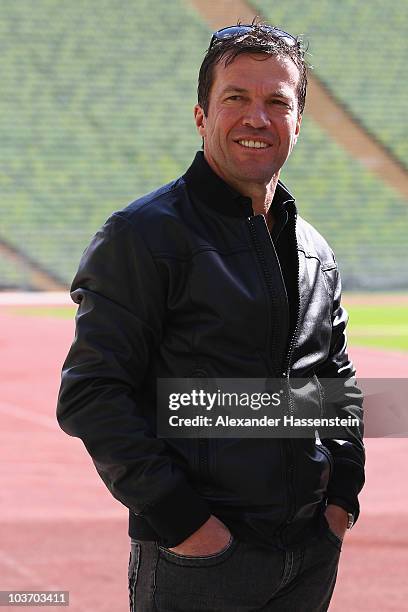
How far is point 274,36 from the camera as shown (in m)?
2.07

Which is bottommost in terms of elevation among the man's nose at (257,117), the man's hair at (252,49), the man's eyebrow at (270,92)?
the man's nose at (257,117)

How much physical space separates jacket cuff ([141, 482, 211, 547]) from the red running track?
2.51 m

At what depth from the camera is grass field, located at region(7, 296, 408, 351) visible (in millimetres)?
13875

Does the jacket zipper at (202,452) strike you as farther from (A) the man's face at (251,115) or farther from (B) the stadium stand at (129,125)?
(B) the stadium stand at (129,125)

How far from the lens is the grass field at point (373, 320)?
1388 centimetres

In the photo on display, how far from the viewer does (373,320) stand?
55.3ft

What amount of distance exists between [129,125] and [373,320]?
811cm

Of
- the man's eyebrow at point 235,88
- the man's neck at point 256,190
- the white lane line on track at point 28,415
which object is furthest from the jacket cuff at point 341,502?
the white lane line on track at point 28,415

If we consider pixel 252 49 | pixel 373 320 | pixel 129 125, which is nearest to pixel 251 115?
pixel 252 49

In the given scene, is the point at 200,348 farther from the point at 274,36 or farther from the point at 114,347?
the point at 274,36

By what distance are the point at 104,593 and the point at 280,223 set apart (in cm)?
275

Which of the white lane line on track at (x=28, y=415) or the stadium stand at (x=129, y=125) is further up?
the stadium stand at (x=129, y=125)

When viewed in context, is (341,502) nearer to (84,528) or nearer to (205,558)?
(205,558)

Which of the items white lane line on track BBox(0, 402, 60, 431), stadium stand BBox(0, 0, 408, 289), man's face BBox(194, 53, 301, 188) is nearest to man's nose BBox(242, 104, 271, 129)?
man's face BBox(194, 53, 301, 188)
